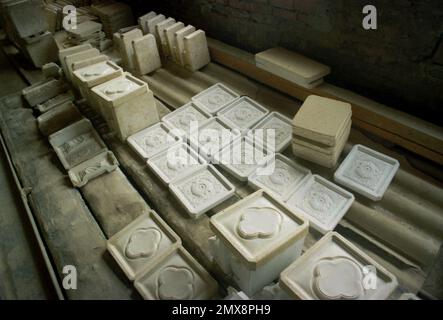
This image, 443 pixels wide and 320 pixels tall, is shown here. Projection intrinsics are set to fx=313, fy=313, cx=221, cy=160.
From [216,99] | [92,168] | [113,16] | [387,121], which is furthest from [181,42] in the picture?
[387,121]

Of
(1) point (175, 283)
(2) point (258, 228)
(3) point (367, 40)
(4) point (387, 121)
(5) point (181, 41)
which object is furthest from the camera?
(5) point (181, 41)

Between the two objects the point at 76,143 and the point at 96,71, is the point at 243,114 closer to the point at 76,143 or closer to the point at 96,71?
the point at 96,71

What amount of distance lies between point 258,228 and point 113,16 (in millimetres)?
5164

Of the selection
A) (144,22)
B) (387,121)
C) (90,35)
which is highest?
(144,22)

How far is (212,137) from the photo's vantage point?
3.65 meters

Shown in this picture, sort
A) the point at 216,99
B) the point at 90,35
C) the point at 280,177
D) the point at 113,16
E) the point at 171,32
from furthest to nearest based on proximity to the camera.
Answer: the point at 113,16 < the point at 90,35 < the point at 171,32 < the point at 216,99 < the point at 280,177

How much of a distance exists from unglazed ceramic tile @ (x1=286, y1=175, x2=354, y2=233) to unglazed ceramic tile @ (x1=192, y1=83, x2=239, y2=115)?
161 centimetres

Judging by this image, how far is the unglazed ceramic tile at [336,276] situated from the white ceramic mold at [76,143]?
2560 mm

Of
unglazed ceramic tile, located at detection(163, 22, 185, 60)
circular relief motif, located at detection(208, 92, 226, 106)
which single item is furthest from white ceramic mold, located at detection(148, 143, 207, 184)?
unglazed ceramic tile, located at detection(163, 22, 185, 60)

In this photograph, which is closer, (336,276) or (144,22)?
(336,276)

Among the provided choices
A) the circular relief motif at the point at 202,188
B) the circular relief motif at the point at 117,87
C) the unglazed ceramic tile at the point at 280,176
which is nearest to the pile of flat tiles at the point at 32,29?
the circular relief motif at the point at 117,87

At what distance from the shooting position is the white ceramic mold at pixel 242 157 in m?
3.22
